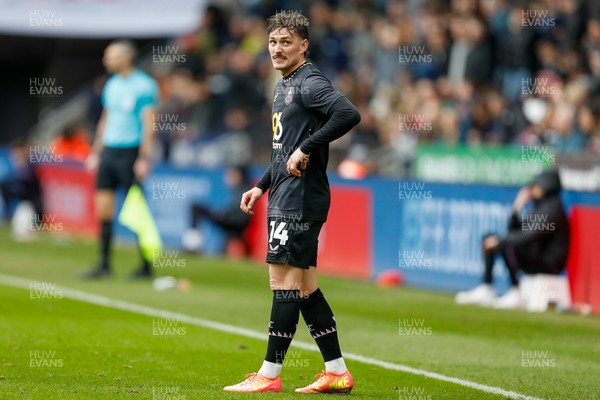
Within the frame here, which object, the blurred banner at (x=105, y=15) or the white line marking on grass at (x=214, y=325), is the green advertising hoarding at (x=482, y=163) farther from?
the blurred banner at (x=105, y=15)

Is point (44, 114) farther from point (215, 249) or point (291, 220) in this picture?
point (291, 220)

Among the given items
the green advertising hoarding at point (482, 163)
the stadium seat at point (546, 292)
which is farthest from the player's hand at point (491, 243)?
the green advertising hoarding at point (482, 163)

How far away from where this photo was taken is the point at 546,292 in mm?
13562

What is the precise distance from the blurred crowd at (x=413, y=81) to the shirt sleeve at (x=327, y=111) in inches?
363

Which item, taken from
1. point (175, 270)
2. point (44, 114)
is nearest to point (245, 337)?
point (175, 270)

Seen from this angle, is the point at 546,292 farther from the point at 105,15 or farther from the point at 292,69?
the point at 105,15

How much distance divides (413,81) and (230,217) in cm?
450

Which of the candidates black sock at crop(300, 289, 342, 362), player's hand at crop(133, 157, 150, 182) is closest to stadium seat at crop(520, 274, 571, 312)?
player's hand at crop(133, 157, 150, 182)

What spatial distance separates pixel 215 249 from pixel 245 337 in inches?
374

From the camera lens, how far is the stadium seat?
13461 mm

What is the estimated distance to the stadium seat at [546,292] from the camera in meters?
13.5

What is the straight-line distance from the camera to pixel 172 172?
70.7 ft

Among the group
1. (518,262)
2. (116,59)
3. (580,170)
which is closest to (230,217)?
(116,59)

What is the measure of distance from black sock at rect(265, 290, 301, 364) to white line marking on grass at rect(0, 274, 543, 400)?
1.37m
